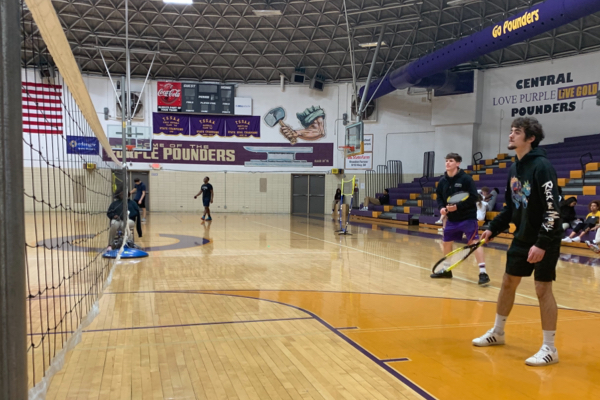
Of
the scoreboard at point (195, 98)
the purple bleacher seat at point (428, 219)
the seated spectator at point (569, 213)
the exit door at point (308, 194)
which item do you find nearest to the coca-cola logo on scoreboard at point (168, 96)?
the scoreboard at point (195, 98)

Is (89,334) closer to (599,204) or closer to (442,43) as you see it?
(599,204)

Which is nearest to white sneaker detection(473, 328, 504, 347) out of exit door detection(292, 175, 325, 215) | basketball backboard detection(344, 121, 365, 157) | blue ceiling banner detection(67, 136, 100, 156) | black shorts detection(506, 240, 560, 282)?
black shorts detection(506, 240, 560, 282)

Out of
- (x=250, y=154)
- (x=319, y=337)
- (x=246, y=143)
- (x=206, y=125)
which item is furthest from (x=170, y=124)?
(x=319, y=337)

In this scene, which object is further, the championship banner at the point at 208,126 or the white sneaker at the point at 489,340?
the championship banner at the point at 208,126

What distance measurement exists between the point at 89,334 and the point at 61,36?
2.45m

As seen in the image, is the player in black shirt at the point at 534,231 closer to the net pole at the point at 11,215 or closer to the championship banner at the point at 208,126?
the net pole at the point at 11,215

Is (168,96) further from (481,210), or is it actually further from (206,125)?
(481,210)

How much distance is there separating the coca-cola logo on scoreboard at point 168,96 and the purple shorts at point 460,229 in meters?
20.1

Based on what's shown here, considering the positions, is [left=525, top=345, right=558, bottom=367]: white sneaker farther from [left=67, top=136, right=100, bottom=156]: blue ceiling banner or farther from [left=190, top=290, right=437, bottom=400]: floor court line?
[left=67, top=136, right=100, bottom=156]: blue ceiling banner

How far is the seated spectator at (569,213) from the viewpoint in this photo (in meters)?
11.9

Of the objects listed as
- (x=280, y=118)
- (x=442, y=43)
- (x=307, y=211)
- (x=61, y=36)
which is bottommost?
(x=307, y=211)

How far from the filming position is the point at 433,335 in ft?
13.4

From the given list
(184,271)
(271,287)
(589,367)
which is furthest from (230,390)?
(184,271)

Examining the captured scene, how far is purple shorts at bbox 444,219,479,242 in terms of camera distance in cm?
657
